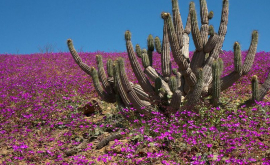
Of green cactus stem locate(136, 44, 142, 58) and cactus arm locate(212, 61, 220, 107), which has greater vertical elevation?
green cactus stem locate(136, 44, 142, 58)

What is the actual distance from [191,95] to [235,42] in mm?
1964

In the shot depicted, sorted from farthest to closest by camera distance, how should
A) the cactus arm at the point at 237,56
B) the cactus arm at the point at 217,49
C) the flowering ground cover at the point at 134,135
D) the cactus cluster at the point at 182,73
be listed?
1. the cactus arm at the point at 217,49
2. the cactus arm at the point at 237,56
3. the cactus cluster at the point at 182,73
4. the flowering ground cover at the point at 134,135

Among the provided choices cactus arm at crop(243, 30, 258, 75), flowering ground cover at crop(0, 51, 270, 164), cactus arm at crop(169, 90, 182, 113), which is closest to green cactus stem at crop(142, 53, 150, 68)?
cactus arm at crop(169, 90, 182, 113)

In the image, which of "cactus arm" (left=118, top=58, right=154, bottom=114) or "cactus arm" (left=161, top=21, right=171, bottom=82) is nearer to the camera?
"cactus arm" (left=118, top=58, right=154, bottom=114)

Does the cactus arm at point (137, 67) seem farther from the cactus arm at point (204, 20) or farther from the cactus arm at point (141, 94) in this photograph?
the cactus arm at point (204, 20)

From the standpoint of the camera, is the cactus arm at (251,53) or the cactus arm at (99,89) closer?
the cactus arm at (251,53)

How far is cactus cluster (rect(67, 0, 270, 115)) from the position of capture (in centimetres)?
888

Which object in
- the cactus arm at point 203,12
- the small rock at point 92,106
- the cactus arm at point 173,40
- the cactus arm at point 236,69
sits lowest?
the small rock at point 92,106

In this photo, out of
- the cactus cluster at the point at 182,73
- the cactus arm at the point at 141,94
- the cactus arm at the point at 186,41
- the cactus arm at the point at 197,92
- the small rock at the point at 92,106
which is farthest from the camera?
the small rock at the point at 92,106

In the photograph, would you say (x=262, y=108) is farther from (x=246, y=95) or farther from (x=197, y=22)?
(x=246, y=95)

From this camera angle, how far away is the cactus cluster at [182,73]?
888 cm

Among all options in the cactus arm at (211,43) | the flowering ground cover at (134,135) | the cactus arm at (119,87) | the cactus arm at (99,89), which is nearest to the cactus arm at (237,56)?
the cactus arm at (211,43)

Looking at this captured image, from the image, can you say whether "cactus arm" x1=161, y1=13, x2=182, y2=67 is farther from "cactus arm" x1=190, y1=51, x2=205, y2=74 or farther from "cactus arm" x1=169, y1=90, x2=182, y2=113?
"cactus arm" x1=190, y1=51, x2=205, y2=74

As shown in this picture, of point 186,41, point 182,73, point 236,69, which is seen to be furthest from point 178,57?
point 186,41
